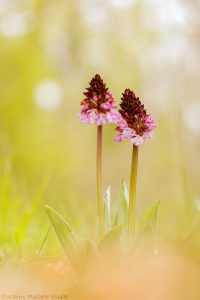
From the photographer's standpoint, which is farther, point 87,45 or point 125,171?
point 87,45

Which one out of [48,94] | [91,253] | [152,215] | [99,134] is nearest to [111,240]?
[91,253]

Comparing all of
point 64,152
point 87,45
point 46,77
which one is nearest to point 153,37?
point 87,45

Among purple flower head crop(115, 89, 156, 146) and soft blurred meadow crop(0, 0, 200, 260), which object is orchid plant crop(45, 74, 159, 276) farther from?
soft blurred meadow crop(0, 0, 200, 260)

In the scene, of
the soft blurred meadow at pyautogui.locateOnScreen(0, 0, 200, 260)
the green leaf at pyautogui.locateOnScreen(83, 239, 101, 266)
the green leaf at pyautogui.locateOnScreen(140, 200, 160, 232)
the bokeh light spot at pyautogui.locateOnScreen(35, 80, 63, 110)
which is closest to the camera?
the green leaf at pyautogui.locateOnScreen(83, 239, 101, 266)

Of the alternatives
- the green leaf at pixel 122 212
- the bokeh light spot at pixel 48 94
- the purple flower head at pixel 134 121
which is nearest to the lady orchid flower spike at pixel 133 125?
the purple flower head at pixel 134 121

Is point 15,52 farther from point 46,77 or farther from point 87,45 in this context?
point 87,45

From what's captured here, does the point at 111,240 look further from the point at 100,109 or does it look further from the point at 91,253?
the point at 100,109

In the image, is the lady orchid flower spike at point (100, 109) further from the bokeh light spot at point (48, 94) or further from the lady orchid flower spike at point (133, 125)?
the bokeh light spot at point (48, 94)

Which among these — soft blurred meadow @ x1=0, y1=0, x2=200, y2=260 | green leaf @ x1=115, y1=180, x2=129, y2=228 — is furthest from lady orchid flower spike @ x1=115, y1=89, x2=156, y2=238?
soft blurred meadow @ x1=0, y1=0, x2=200, y2=260
